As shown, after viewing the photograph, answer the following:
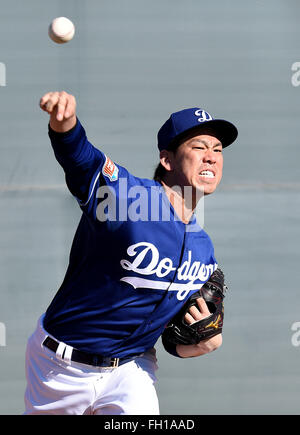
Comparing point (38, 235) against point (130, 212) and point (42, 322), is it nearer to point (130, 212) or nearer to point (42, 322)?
point (42, 322)

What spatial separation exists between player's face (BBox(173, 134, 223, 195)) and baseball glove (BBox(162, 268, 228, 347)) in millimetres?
378

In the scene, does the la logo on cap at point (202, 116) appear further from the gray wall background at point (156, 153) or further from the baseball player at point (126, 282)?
the gray wall background at point (156, 153)

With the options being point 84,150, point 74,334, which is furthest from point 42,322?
point 84,150

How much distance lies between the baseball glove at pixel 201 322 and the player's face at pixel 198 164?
0.38 meters

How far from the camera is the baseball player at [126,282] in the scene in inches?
91.5

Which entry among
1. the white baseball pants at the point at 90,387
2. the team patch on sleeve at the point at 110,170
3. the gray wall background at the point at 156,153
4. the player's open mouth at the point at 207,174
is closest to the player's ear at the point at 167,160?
the player's open mouth at the point at 207,174

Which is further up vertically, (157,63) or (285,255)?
(157,63)

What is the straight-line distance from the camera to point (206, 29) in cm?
343

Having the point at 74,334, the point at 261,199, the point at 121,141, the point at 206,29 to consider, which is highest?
the point at 206,29

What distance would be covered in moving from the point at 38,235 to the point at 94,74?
82 cm

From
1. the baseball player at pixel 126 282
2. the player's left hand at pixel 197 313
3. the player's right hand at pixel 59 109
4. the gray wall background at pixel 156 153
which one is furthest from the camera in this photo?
the gray wall background at pixel 156 153

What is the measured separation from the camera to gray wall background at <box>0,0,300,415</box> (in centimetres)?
336

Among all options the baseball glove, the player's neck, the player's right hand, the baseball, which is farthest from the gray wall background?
the player's right hand

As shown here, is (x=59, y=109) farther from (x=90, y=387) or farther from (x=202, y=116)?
(x=90, y=387)
